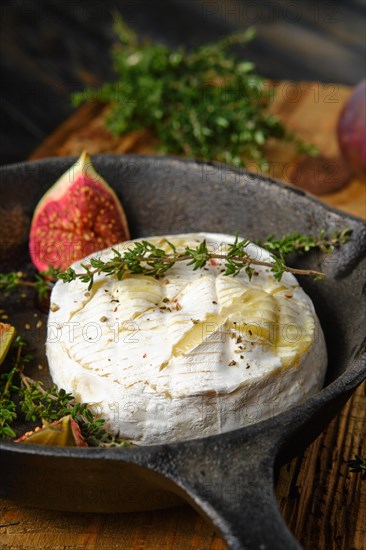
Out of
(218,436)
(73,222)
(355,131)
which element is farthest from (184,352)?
(355,131)

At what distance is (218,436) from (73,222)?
126 cm

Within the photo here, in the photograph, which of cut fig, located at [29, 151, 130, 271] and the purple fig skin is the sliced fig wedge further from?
the purple fig skin

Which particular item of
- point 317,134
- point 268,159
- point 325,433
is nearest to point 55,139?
point 268,159

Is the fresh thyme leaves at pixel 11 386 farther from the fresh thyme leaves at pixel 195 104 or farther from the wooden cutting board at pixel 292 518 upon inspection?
the fresh thyme leaves at pixel 195 104

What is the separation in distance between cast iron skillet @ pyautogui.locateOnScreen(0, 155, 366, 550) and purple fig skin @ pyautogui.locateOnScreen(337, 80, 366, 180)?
0.88 m

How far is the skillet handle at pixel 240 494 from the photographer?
152 cm

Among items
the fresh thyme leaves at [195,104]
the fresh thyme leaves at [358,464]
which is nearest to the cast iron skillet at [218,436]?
the fresh thyme leaves at [358,464]

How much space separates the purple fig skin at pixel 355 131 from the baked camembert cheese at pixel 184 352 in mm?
1448

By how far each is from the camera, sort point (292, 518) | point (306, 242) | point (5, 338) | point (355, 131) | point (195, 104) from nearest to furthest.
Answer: point (292, 518) < point (5, 338) < point (306, 242) < point (355, 131) < point (195, 104)

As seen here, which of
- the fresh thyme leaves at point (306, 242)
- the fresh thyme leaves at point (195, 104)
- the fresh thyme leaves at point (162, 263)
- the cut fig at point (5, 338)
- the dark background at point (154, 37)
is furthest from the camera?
the dark background at point (154, 37)

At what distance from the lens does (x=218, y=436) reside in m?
1.69

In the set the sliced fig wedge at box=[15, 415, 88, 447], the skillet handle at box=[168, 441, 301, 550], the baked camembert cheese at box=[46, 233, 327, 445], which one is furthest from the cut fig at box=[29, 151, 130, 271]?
the skillet handle at box=[168, 441, 301, 550]

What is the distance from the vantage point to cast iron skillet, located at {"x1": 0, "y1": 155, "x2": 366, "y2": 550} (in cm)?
161

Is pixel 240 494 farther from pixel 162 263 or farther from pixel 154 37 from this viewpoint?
pixel 154 37
